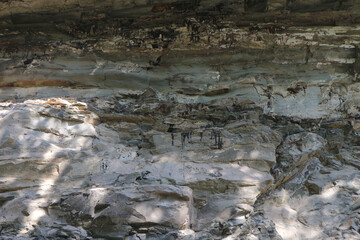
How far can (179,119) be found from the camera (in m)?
4.40

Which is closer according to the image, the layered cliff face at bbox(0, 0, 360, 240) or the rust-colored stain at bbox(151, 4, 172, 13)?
the layered cliff face at bbox(0, 0, 360, 240)

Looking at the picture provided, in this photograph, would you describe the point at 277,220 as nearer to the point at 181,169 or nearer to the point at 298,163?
the point at 298,163

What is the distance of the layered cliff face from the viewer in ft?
11.0

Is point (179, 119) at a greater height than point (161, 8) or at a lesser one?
lesser

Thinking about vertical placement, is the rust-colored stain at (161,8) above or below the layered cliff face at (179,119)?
above

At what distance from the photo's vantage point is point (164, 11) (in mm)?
5184

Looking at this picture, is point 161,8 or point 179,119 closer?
point 179,119

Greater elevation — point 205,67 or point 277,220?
point 205,67

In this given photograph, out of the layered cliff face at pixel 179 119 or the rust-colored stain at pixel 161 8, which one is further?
the rust-colored stain at pixel 161 8

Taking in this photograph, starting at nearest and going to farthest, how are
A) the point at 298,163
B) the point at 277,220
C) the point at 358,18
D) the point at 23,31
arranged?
the point at 277,220 < the point at 298,163 < the point at 358,18 < the point at 23,31

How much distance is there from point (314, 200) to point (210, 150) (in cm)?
111

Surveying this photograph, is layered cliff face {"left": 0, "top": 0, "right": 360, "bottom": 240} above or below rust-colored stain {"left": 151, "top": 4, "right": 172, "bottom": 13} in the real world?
below

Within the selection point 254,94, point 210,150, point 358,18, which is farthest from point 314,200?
point 358,18

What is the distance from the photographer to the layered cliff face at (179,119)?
335 centimetres
